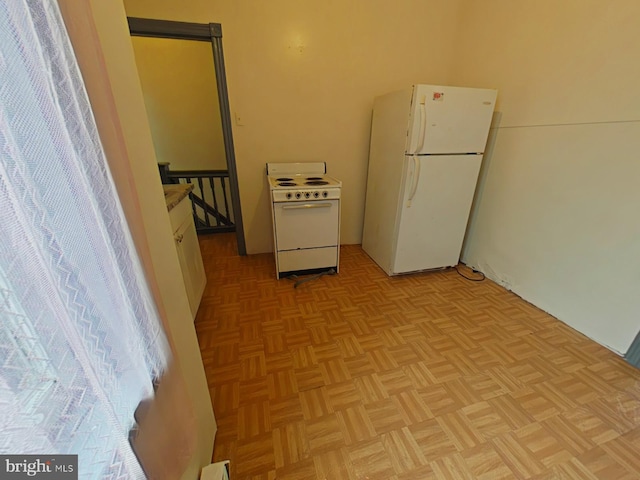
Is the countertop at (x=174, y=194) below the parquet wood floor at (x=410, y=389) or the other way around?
the other way around

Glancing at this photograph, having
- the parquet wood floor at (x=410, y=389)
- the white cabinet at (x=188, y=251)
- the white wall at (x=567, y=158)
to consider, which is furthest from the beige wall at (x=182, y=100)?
the white wall at (x=567, y=158)

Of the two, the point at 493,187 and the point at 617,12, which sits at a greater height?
the point at 617,12

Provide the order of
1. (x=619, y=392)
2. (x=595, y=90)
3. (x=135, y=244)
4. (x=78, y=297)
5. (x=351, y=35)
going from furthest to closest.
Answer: (x=351, y=35)
(x=595, y=90)
(x=619, y=392)
(x=135, y=244)
(x=78, y=297)

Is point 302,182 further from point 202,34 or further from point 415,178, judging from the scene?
point 202,34

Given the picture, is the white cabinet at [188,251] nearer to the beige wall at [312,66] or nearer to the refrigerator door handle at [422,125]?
the beige wall at [312,66]

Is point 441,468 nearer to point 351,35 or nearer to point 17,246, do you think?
point 17,246

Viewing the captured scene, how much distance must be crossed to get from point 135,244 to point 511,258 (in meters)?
2.68

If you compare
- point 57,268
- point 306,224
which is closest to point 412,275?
point 306,224

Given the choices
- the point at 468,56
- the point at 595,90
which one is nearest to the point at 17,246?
the point at 595,90

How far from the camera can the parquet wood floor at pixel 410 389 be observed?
1.11m

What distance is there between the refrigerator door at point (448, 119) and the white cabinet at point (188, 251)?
180cm

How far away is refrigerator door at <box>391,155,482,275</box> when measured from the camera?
7.09 ft

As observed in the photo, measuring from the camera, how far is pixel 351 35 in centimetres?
242

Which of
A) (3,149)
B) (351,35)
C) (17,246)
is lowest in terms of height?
(17,246)
